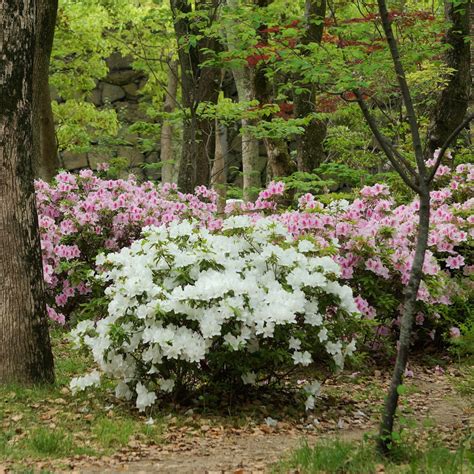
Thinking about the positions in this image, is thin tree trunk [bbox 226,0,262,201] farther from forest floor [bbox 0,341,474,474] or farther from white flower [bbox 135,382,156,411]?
white flower [bbox 135,382,156,411]

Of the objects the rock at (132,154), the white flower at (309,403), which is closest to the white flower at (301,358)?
the white flower at (309,403)

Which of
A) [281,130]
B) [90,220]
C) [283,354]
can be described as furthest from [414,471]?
[281,130]

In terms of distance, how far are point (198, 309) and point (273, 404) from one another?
3.63ft

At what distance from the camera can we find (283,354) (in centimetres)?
516

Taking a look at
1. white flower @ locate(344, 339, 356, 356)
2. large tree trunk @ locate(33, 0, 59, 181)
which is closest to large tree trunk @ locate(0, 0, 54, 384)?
white flower @ locate(344, 339, 356, 356)

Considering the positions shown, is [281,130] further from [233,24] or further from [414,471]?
[414,471]

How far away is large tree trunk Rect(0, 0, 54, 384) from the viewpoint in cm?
549

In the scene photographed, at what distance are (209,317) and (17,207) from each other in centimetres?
174

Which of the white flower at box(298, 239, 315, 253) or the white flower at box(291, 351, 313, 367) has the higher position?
the white flower at box(298, 239, 315, 253)

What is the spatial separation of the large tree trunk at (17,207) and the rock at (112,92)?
20.9m

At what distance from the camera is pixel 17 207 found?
5.57 metres

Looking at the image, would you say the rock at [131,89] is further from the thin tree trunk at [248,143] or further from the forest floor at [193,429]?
the forest floor at [193,429]

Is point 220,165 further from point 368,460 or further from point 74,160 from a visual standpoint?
point 368,460

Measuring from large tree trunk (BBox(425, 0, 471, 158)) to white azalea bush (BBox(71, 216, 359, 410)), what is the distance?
19.3 feet
